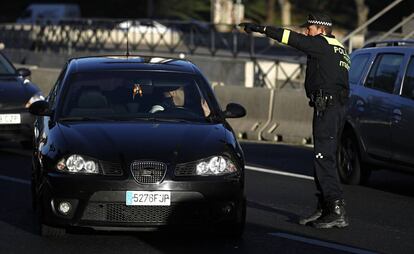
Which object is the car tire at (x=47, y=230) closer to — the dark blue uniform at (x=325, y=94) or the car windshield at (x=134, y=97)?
the car windshield at (x=134, y=97)

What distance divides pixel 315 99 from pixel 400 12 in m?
48.9

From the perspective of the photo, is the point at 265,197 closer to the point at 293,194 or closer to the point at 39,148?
the point at 293,194

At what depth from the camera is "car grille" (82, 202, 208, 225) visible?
8.30 metres

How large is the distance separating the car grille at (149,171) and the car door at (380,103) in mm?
4112

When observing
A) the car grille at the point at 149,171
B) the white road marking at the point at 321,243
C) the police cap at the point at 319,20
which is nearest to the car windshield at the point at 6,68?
the police cap at the point at 319,20

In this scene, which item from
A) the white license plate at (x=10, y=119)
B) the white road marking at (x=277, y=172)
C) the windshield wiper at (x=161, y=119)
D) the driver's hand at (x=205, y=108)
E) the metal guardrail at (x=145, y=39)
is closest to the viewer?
the windshield wiper at (x=161, y=119)

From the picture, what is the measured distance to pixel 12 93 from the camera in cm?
1559

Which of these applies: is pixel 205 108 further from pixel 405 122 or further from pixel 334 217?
pixel 405 122

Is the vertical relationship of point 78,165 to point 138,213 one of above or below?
above

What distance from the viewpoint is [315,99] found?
953 centimetres

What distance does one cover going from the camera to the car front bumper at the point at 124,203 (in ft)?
27.1

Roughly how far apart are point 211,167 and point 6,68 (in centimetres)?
878

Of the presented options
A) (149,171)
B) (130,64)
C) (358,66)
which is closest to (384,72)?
(358,66)

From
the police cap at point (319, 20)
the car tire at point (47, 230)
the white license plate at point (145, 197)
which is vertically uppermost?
the police cap at point (319, 20)
